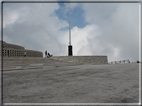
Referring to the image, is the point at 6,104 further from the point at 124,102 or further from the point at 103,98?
the point at 124,102

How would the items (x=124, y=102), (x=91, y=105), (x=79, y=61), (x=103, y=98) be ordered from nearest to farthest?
(x=91, y=105) → (x=124, y=102) → (x=103, y=98) → (x=79, y=61)

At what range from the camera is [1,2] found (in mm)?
4031

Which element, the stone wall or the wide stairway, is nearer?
the wide stairway

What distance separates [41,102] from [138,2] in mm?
3642

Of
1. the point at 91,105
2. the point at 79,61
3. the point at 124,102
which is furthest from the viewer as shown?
the point at 79,61

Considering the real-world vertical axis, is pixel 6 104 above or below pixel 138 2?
below

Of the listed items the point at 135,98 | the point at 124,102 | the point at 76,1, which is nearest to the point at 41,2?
the point at 76,1

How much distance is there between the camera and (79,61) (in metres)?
26.9

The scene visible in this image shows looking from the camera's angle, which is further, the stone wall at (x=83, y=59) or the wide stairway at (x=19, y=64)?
the stone wall at (x=83, y=59)

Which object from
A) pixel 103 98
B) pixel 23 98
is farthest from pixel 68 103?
pixel 23 98

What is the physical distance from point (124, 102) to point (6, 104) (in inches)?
121

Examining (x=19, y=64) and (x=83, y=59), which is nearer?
(x=19, y=64)

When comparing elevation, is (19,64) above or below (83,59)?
below

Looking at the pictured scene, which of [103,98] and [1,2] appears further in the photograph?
[103,98]
